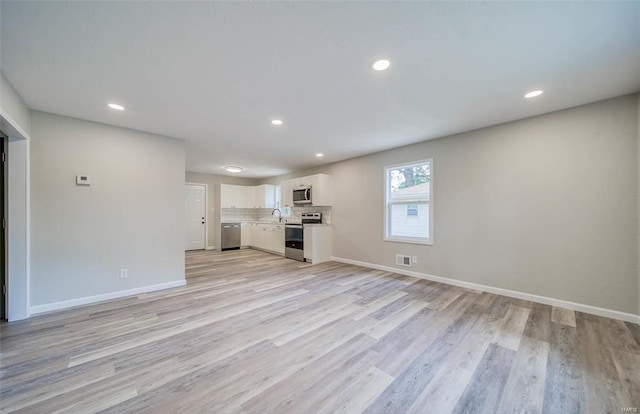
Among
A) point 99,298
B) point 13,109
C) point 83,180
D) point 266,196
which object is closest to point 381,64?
point 13,109

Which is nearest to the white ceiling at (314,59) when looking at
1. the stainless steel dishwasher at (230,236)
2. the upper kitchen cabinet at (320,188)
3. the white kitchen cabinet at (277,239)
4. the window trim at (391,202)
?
the window trim at (391,202)

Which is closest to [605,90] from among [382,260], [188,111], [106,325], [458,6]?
[458,6]

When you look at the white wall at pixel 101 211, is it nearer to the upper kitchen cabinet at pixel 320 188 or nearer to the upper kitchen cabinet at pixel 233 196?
the upper kitchen cabinet at pixel 320 188

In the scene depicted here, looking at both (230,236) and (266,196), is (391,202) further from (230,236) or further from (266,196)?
(230,236)

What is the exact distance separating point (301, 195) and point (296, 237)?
1.14 meters

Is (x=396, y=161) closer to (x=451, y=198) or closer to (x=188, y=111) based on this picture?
(x=451, y=198)

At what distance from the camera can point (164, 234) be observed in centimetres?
384

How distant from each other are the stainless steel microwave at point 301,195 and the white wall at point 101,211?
9.74 ft

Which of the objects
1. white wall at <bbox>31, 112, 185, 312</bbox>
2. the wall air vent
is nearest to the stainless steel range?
the wall air vent

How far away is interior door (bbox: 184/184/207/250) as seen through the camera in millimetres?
7492

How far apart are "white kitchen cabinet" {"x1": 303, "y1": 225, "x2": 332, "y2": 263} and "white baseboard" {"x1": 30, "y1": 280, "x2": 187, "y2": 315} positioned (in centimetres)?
268

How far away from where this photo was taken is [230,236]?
7750 mm

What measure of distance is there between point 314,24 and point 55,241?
4021 millimetres

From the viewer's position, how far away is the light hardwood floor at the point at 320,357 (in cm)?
155
